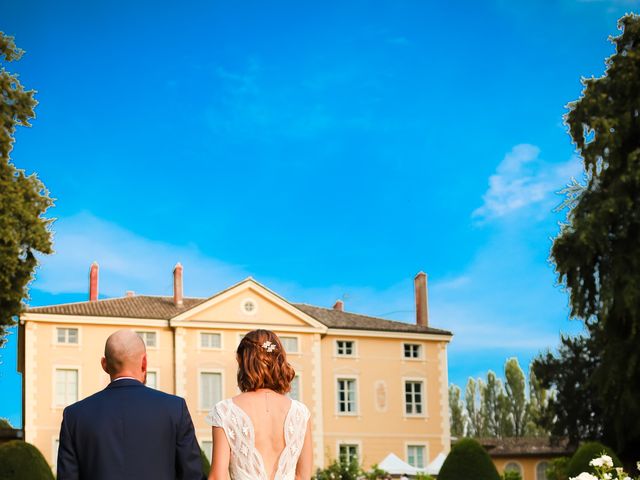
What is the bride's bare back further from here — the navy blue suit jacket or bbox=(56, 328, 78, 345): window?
bbox=(56, 328, 78, 345): window

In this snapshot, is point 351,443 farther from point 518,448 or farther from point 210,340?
point 518,448

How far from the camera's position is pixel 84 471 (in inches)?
194

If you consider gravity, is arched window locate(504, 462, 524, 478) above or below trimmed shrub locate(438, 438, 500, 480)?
below

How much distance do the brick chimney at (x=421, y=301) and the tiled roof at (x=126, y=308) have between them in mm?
12179

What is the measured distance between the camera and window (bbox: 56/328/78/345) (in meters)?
44.5

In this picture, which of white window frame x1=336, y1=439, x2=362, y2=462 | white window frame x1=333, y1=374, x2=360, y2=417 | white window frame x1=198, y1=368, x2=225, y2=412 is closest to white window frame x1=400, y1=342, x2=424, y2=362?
white window frame x1=333, y1=374, x2=360, y2=417

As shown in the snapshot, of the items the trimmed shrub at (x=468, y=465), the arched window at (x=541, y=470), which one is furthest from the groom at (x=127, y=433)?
the arched window at (x=541, y=470)

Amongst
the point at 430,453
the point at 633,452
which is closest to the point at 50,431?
the point at 430,453

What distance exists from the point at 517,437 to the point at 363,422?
14.3m

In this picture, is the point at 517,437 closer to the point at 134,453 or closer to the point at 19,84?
the point at 19,84

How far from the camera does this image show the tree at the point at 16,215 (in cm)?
2536

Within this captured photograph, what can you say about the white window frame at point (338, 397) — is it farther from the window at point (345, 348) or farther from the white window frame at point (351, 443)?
the white window frame at point (351, 443)

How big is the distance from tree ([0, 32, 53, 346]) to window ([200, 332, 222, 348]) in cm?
1905

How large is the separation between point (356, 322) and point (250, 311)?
6.48 meters
